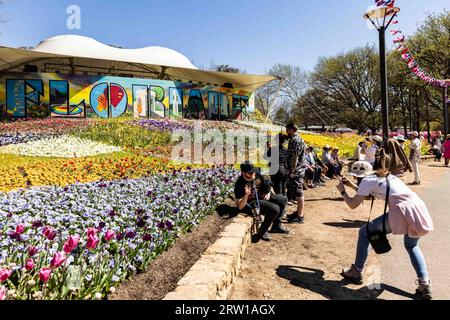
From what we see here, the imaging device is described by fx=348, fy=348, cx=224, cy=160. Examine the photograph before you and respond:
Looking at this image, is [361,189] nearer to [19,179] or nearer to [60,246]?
[60,246]

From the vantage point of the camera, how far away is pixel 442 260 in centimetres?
451

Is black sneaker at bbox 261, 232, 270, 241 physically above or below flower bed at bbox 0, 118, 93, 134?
below

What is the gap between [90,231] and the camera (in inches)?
101

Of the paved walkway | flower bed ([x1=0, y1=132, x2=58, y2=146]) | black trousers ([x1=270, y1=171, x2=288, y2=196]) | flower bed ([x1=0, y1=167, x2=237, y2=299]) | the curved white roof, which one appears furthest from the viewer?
the curved white roof

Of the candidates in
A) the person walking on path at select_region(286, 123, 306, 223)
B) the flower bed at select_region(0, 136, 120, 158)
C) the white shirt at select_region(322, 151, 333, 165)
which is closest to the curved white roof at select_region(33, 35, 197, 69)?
the flower bed at select_region(0, 136, 120, 158)

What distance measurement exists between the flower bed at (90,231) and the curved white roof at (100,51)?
769 inches

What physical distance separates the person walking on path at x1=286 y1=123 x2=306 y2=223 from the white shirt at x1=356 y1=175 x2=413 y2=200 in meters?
2.65

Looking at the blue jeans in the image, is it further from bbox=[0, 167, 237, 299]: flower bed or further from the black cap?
bbox=[0, 167, 237, 299]: flower bed

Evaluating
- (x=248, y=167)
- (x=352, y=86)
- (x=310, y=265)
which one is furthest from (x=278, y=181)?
(x=352, y=86)

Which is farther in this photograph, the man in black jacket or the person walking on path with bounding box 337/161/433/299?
the man in black jacket

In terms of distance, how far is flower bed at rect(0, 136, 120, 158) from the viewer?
34.9 feet

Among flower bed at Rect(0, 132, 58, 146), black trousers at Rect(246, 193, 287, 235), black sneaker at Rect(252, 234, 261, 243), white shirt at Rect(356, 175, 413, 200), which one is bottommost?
black sneaker at Rect(252, 234, 261, 243)
